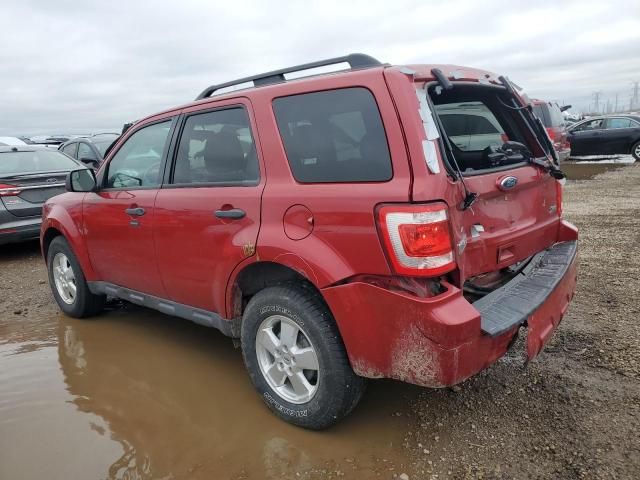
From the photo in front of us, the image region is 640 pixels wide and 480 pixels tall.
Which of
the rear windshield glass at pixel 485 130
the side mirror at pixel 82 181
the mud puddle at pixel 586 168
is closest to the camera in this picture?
the rear windshield glass at pixel 485 130

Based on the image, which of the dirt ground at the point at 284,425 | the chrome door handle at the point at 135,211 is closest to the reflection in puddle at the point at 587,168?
the dirt ground at the point at 284,425

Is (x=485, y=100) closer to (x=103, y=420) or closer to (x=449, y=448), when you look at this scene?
(x=449, y=448)

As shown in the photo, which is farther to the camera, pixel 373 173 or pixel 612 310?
pixel 612 310

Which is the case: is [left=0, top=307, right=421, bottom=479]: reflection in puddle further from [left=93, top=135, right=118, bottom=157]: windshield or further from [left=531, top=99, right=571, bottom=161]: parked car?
[left=531, top=99, right=571, bottom=161]: parked car

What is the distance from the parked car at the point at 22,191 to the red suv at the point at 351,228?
374 cm

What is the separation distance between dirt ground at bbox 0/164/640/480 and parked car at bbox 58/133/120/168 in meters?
6.15

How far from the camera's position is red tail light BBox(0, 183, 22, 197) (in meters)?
6.45

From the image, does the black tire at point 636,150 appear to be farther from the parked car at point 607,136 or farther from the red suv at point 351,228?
the red suv at point 351,228

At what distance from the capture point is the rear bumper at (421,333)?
2154 mm

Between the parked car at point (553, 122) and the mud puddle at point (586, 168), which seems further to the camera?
the mud puddle at point (586, 168)

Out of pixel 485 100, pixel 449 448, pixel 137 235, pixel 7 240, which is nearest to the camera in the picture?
pixel 449 448

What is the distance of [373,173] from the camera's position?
2312 mm

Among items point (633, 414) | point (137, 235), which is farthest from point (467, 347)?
point (137, 235)

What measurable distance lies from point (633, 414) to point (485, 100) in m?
2.01
